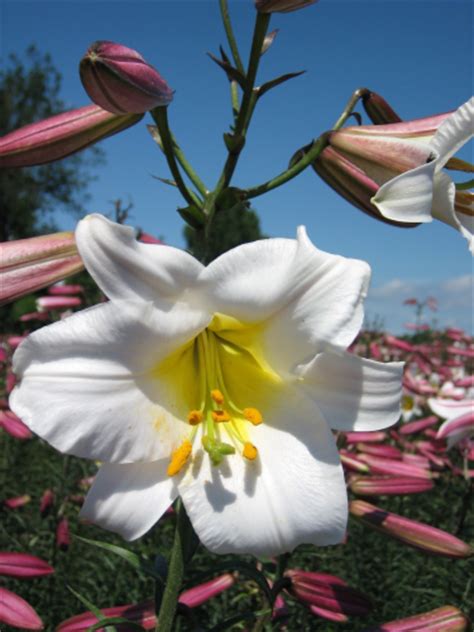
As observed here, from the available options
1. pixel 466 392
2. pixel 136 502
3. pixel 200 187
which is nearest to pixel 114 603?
pixel 136 502

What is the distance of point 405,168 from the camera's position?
898 millimetres

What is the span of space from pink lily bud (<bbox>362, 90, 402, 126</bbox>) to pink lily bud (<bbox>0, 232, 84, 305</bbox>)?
0.57 meters

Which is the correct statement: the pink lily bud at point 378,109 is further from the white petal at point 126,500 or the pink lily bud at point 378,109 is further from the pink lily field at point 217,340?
the white petal at point 126,500

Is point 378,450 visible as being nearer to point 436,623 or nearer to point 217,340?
point 436,623

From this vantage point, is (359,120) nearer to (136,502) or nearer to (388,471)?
(136,502)

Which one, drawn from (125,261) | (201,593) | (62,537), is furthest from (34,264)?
(62,537)

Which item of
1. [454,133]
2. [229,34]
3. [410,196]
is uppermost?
[229,34]

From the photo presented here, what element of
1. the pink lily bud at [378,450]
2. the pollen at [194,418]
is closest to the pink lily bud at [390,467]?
the pink lily bud at [378,450]

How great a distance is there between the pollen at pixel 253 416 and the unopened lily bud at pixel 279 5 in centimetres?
60

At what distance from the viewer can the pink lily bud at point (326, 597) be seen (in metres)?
1.36

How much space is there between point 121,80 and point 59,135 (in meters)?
0.21

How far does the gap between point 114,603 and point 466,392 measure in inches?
106

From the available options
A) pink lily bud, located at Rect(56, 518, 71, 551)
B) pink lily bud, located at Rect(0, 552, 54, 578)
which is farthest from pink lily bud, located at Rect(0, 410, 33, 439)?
pink lily bud, located at Rect(0, 552, 54, 578)

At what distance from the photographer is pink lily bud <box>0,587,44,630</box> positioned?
4.08ft
